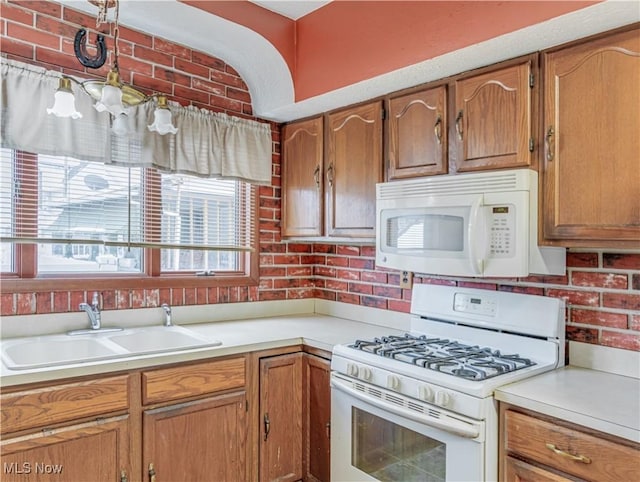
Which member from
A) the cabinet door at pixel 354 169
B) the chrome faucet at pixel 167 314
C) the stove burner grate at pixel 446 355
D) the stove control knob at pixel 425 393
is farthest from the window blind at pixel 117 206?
the stove control knob at pixel 425 393

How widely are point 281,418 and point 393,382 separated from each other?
2.52ft

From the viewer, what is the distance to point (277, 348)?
221 cm

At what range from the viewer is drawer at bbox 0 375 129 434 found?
153cm

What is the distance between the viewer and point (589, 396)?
1.49 metres

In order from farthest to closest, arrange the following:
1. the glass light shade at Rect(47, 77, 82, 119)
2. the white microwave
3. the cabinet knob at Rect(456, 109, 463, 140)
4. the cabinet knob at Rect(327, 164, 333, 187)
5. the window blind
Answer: the cabinet knob at Rect(327, 164, 333, 187) < the window blind < the cabinet knob at Rect(456, 109, 463, 140) < the white microwave < the glass light shade at Rect(47, 77, 82, 119)

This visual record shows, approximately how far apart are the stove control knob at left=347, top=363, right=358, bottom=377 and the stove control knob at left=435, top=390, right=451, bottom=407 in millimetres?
408

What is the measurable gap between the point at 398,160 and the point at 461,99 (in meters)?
0.41

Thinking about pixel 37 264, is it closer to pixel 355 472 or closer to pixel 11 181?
pixel 11 181

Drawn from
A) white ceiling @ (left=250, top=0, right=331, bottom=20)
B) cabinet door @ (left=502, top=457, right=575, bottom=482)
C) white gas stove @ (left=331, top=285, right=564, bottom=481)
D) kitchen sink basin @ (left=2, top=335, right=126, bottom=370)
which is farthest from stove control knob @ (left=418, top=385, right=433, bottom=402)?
white ceiling @ (left=250, top=0, right=331, bottom=20)

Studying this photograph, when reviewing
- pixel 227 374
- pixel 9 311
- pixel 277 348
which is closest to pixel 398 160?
pixel 277 348

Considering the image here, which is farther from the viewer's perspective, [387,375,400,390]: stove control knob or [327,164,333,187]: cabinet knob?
[327,164,333,187]: cabinet knob

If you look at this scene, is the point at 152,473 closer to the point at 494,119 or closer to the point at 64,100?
the point at 64,100

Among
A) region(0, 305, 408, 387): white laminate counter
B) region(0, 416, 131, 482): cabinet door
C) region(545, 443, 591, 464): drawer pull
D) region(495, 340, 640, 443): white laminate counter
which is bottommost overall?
region(0, 416, 131, 482): cabinet door

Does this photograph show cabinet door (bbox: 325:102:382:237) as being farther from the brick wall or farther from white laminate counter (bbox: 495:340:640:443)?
white laminate counter (bbox: 495:340:640:443)
